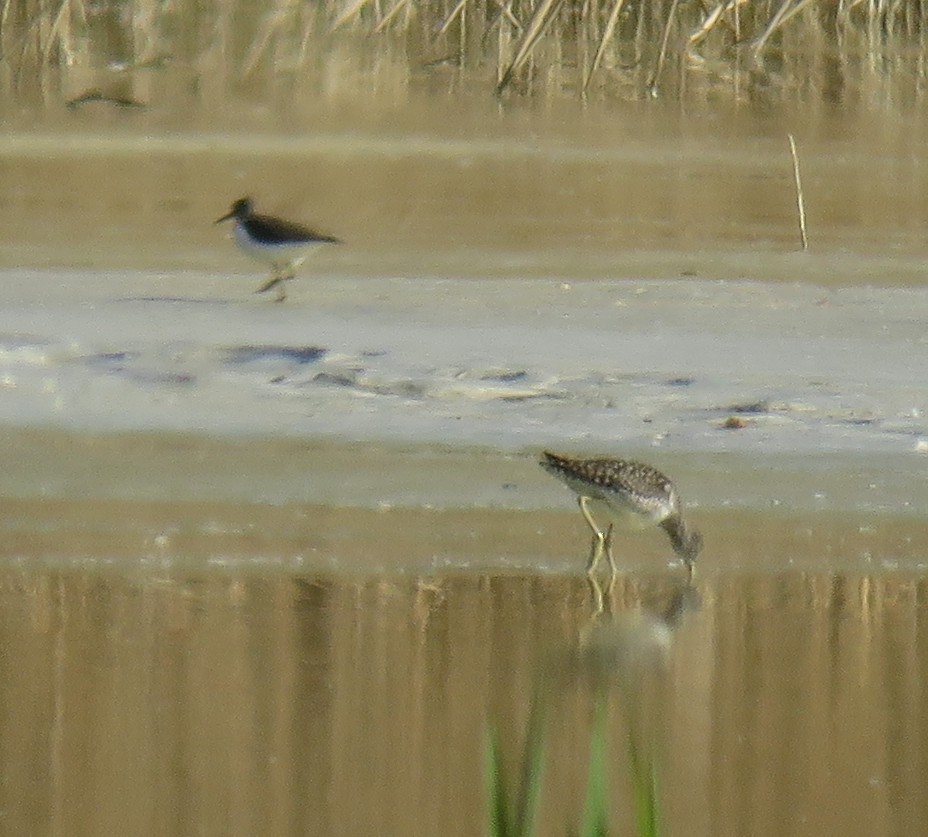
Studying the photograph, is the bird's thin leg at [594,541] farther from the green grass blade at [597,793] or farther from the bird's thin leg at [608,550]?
the green grass blade at [597,793]

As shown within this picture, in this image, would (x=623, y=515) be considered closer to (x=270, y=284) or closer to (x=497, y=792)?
(x=497, y=792)

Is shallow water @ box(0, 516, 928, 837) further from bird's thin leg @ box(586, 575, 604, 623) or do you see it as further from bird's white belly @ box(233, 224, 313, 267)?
bird's white belly @ box(233, 224, 313, 267)

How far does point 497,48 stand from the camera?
28.2m

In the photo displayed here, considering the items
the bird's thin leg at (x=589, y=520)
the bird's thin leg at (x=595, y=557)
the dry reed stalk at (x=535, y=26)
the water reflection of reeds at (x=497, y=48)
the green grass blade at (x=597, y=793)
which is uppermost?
the green grass blade at (x=597, y=793)

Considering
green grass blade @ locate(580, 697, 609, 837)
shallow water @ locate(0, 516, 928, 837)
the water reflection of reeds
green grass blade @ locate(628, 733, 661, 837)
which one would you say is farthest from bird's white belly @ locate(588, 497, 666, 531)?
the water reflection of reeds

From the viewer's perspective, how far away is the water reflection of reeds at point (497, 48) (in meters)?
25.8

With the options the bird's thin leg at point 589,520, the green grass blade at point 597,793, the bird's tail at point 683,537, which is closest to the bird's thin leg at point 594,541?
the bird's thin leg at point 589,520

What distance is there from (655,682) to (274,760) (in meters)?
1.31

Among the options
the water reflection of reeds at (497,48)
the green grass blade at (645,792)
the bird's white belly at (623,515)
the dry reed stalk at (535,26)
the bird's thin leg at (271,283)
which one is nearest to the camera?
the green grass blade at (645,792)

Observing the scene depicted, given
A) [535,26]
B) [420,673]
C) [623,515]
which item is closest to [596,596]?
[623,515]

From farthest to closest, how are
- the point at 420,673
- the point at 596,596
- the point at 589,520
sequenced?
the point at 589,520
the point at 596,596
the point at 420,673

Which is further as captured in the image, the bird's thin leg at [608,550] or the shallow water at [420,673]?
the bird's thin leg at [608,550]

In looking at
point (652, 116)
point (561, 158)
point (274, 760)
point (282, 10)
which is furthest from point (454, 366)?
point (282, 10)

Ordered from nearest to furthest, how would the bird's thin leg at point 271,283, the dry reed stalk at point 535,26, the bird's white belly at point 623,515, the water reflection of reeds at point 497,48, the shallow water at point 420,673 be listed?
the shallow water at point 420,673, the bird's white belly at point 623,515, the bird's thin leg at point 271,283, the dry reed stalk at point 535,26, the water reflection of reeds at point 497,48
